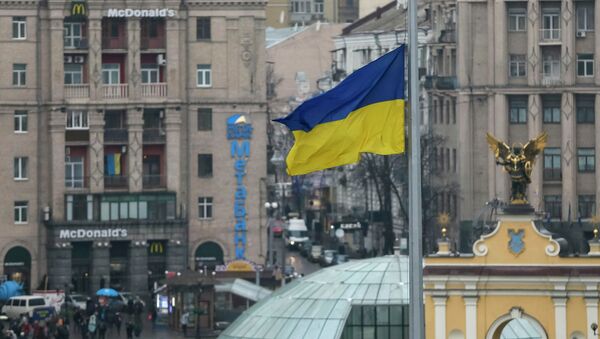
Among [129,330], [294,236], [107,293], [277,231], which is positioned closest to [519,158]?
[129,330]

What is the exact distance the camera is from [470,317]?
6278 centimetres

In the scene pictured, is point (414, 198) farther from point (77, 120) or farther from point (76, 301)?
point (77, 120)

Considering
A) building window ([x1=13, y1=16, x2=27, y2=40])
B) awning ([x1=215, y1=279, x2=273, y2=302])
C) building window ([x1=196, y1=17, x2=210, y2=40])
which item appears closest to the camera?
awning ([x1=215, y1=279, x2=273, y2=302])

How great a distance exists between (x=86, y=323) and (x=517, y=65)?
33.4 meters

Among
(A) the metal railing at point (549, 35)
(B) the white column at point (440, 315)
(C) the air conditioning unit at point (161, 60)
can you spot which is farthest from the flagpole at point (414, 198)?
(A) the metal railing at point (549, 35)

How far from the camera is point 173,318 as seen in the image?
10331 centimetres

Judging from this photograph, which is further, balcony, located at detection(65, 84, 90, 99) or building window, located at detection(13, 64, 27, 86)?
balcony, located at detection(65, 84, 90, 99)

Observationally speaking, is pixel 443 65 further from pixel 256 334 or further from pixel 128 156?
pixel 256 334

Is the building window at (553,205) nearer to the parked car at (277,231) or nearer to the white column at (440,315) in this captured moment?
the parked car at (277,231)

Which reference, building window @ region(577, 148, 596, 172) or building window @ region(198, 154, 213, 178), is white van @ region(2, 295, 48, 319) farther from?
building window @ region(577, 148, 596, 172)

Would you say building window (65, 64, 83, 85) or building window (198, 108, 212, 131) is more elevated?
building window (65, 64, 83, 85)

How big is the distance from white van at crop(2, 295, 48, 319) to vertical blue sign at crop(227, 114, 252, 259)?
58.1ft

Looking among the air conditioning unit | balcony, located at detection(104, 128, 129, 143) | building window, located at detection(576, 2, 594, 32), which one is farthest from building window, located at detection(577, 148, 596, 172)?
balcony, located at detection(104, 128, 129, 143)

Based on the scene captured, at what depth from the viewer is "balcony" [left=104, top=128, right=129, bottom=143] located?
122062mm
